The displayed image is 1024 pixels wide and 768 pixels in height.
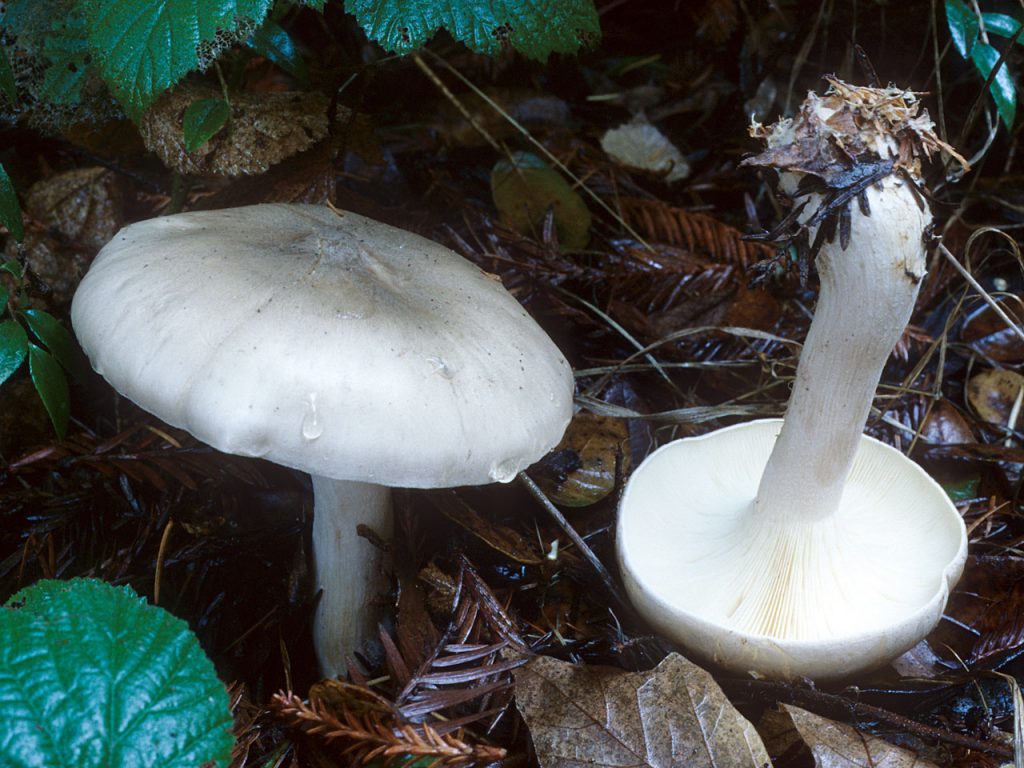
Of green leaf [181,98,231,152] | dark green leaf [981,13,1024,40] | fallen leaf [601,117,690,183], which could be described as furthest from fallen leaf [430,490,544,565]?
dark green leaf [981,13,1024,40]

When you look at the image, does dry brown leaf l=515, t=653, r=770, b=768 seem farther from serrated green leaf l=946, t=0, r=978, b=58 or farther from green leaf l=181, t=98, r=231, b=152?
serrated green leaf l=946, t=0, r=978, b=58

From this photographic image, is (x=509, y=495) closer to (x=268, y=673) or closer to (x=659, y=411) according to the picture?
(x=659, y=411)

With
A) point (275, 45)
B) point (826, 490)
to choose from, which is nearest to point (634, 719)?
point (826, 490)

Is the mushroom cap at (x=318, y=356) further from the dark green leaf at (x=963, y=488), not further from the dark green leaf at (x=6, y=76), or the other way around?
the dark green leaf at (x=963, y=488)

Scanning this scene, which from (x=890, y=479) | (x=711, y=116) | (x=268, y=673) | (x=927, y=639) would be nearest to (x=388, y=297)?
(x=268, y=673)

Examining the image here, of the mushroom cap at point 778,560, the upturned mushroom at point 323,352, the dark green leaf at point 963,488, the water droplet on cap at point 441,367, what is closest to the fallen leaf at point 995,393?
the dark green leaf at point 963,488
